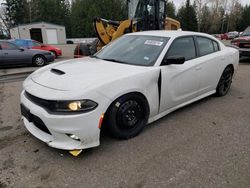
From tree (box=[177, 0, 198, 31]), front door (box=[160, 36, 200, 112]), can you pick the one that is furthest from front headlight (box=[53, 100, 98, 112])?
tree (box=[177, 0, 198, 31])

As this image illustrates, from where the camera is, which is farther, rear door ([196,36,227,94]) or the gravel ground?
rear door ([196,36,227,94])

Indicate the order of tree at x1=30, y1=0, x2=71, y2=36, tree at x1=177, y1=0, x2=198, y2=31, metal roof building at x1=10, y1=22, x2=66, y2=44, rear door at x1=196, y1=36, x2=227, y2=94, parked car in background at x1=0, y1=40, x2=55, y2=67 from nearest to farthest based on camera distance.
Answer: rear door at x1=196, y1=36, x2=227, y2=94 → parked car in background at x1=0, y1=40, x2=55, y2=67 → metal roof building at x1=10, y1=22, x2=66, y2=44 → tree at x1=177, y1=0, x2=198, y2=31 → tree at x1=30, y1=0, x2=71, y2=36

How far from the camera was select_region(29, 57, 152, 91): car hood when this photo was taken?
9.36ft

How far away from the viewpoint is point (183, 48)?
Result: 406cm

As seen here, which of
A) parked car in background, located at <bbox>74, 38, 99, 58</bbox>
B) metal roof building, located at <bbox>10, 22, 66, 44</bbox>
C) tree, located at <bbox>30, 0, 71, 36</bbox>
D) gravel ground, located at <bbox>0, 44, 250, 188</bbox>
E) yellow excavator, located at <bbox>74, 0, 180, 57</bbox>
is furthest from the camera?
tree, located at <bbox>30, 0, 71, 36</bbox>

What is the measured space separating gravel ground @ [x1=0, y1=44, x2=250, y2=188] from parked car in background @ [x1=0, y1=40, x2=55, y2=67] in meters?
6.98

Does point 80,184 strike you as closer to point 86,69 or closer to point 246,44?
point 86,69

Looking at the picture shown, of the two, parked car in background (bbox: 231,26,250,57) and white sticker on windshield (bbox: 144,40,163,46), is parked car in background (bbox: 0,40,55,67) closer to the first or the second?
white sticker on windshield (bbox: 144,40,163,46)

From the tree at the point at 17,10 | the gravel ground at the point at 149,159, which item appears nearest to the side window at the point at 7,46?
the gravel ground at the point at 149,159

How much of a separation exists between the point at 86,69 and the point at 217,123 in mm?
2363

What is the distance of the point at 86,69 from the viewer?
3.34 meters

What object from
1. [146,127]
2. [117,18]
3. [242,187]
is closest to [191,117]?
[146,127]

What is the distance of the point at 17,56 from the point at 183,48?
8.52 m

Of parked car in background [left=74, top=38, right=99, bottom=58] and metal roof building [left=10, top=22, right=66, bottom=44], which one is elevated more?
metal roof building [left=10, top=22, right=66, bottom=44]
